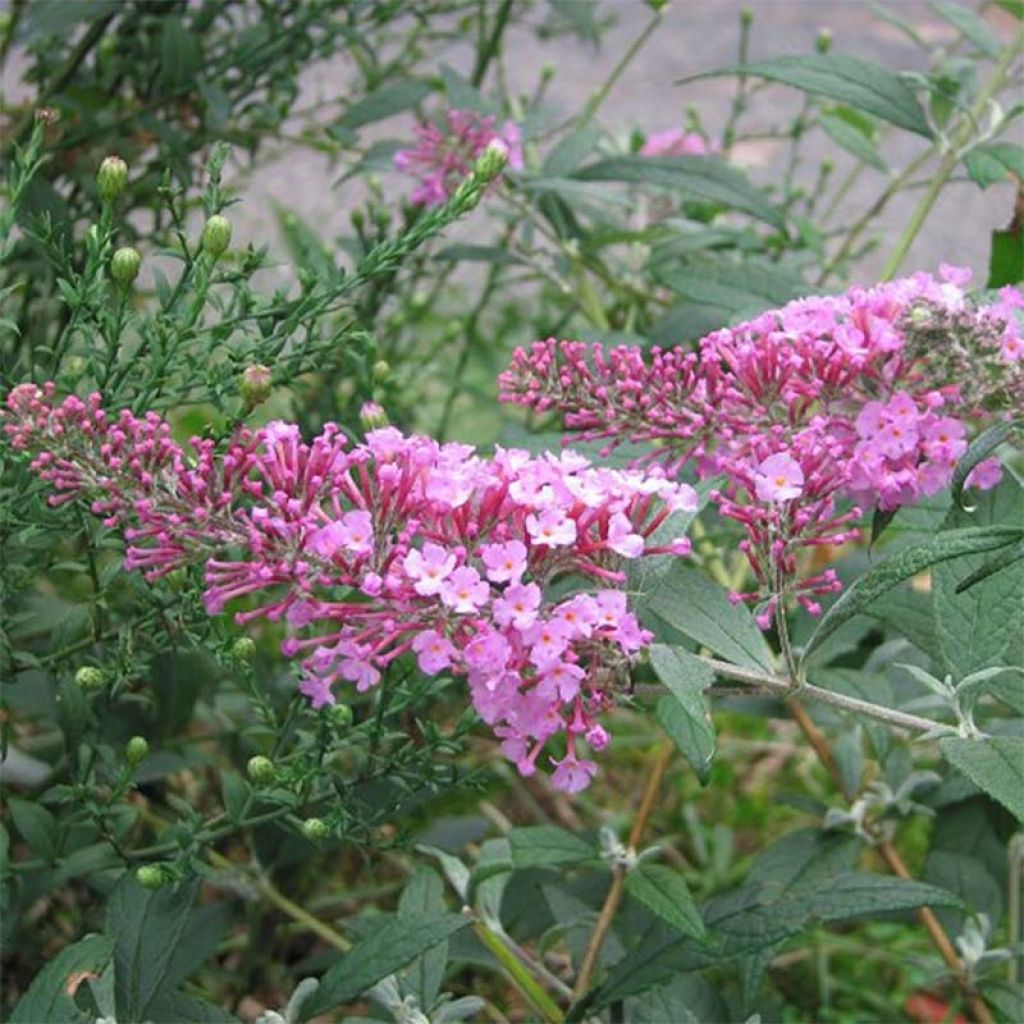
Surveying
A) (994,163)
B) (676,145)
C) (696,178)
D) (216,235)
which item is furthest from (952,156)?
(216,235)

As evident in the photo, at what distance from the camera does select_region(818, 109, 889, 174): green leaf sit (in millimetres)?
2002

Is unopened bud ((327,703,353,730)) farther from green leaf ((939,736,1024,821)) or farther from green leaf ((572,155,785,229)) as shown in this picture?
green leaf ((572,155,785,229))

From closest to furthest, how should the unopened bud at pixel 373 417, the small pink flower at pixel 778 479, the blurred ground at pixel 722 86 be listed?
the small pink flower at pixel 778 479 < the unopened bud at pixel 373 417 < the blurred ground at pixel 722 86

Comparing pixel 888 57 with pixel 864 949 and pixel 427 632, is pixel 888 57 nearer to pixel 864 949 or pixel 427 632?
pixel 864 949

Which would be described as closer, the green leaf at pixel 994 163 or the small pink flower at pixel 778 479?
the small pink flower at pixel 778 479

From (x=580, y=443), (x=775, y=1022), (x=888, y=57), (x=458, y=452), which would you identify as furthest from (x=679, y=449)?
(x=888, y=57)

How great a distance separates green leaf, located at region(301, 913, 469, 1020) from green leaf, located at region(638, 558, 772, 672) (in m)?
0.29

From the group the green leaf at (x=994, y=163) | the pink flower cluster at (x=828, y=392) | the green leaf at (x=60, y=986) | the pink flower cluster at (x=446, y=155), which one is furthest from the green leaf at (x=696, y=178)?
the green leaf at (x=60, y=986)

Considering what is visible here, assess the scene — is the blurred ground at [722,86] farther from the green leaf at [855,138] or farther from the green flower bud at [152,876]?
the green flower bud at [152,876]

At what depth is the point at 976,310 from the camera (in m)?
1.31

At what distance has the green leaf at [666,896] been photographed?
1.34 metres

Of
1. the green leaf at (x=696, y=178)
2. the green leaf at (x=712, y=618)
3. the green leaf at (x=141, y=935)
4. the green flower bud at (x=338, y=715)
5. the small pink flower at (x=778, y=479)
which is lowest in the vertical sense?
the green leaf at (x=141, y=935)

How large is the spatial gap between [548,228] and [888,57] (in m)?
3.28

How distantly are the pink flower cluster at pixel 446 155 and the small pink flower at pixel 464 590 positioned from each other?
0.91 m
